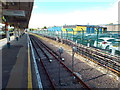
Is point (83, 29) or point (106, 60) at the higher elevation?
point (83, 29)

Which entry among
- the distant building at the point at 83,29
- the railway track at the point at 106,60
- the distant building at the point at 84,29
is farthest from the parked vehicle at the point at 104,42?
the distant building at the point at 84,29

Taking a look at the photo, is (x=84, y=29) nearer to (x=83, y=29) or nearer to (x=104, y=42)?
(x=83, y=29)

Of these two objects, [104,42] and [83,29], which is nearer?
[104,42]

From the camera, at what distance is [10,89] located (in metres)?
4.93

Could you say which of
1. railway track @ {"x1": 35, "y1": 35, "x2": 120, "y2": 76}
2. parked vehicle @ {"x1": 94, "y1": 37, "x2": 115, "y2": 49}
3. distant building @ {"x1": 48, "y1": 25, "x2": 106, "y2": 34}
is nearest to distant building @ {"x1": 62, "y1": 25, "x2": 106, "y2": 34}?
distant building @ {"x1": 48, "y1": 25, "x2": 106, "y2": 34}

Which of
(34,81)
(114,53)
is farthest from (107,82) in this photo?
(34,81)

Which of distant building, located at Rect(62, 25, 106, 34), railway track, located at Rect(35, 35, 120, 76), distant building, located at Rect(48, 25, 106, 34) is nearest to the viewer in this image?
railway track, located at Rect(35, 35, 120, 76)

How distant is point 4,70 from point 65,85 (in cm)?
408

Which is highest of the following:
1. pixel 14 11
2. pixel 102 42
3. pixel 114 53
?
pixel 14 11

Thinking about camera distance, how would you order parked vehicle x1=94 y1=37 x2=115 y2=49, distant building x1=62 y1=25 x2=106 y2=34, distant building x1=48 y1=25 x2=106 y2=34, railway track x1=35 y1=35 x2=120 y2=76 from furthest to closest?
distant building x1=62 y1=25 x2=106 y2=34 < distant building x1=48 y1=25 x2=106 y2=34 < parked vehicle x1=94 y1=37 x2=115 y2=49 < railway track x1=35 y1=35 x2=120 y2=76

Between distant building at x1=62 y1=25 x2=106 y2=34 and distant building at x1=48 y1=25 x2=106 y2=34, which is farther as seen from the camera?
distant building at x1=62 y1=25 x2=106 y2=34

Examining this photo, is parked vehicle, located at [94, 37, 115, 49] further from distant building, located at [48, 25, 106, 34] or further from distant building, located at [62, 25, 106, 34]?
distant building, located at [62, 25, 106, 34]

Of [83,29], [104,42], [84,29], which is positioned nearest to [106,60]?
[104,42]

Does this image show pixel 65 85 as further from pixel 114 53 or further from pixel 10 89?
pixel 114 53
